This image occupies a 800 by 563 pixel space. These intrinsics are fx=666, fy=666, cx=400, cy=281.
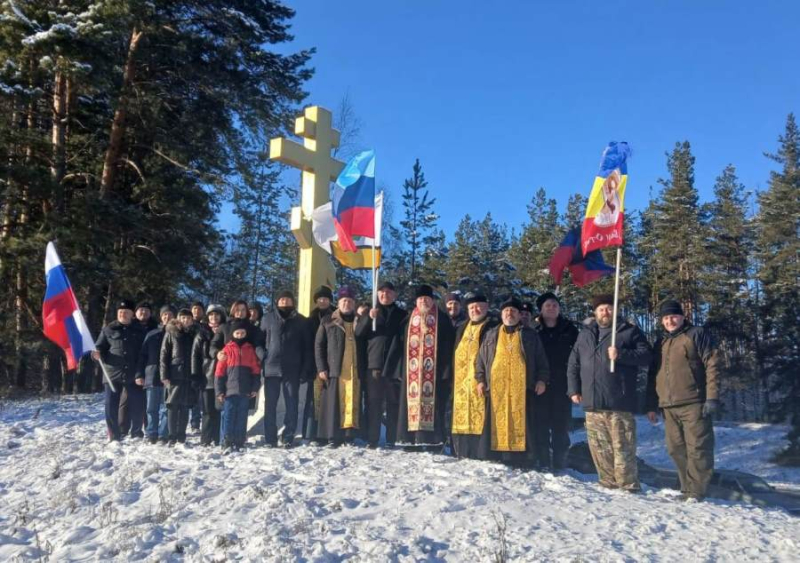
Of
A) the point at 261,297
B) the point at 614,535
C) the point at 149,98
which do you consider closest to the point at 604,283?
the point at 261,297

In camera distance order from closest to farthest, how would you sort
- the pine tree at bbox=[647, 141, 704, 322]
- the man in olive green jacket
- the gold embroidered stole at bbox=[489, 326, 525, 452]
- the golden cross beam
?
the man in olive green jacket < the gold embroidered stole at bbox=[489, 326, 525, 452] < the golden cross beam < the pine tree at bbox=[647, 141, 704, 322]

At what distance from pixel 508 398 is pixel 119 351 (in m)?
5.28

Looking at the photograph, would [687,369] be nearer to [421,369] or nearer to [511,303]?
[511,303]

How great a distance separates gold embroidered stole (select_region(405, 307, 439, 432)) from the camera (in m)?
7.85

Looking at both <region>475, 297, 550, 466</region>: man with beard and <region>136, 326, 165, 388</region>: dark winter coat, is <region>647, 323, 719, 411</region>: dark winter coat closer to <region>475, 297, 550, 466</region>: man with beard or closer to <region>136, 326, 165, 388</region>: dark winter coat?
<region>475, 297, 550, 466</region>: man with beard

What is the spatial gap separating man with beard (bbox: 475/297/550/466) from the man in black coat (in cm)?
481

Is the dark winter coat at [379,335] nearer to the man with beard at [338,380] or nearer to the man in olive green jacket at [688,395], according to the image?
the man with beard at [338,380]

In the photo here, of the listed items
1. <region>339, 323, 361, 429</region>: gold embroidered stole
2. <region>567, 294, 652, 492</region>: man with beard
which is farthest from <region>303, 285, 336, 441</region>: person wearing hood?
<region>567, 294, 652, 492</region>: man with beard

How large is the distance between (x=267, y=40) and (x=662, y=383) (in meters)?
15.1

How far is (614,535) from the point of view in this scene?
15.9 feet

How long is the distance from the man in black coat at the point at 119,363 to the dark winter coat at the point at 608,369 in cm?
583

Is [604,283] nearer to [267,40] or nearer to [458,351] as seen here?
[267,40]

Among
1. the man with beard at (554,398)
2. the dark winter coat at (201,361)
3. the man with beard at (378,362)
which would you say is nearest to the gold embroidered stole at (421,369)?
→ the man with beard at (378,362)

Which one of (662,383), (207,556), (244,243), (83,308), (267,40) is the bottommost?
(207,556)
